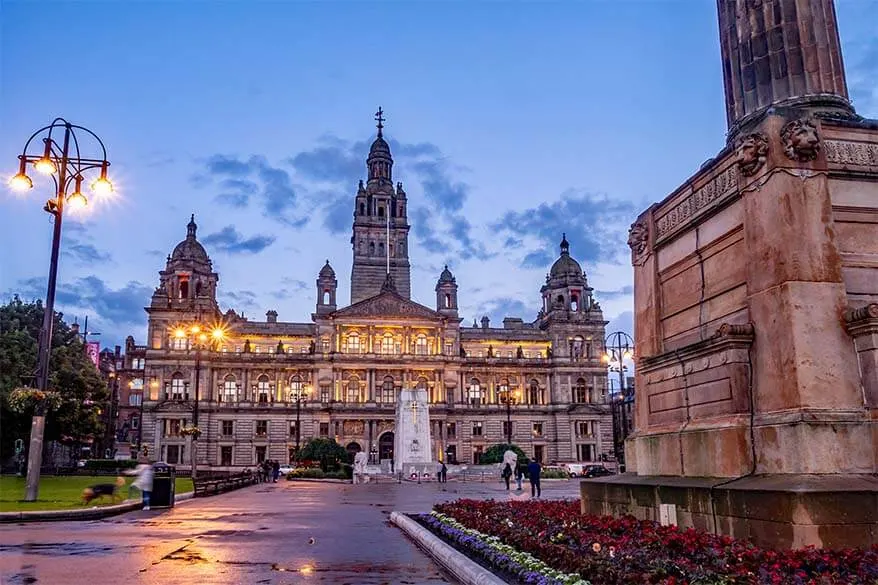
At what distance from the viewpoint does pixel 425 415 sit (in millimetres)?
50719

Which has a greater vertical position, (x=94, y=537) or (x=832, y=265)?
(x=832, y=265)

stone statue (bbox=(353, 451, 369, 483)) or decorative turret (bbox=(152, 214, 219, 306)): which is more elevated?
decorative turret (bbox=(152, 214, 219, 306))

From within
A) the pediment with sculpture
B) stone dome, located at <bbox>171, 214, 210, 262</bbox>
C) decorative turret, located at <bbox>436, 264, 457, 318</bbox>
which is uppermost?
stone dome, located at <bbox>171, 214, 210, 262</bbox>

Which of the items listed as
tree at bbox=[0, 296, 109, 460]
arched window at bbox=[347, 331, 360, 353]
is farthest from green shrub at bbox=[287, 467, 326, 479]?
arched window at bbox=[347, 331, 360, 353]

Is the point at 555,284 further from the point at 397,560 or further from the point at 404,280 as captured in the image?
the point at 397,560

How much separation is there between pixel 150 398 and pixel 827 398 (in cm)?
8608

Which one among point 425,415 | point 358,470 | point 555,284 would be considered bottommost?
point 358,470

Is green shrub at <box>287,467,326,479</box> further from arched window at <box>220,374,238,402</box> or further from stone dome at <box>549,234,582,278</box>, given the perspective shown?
stone dome at <box>549,234,582,278</box>

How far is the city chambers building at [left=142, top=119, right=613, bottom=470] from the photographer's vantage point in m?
85.1

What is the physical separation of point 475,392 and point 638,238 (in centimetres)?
8253

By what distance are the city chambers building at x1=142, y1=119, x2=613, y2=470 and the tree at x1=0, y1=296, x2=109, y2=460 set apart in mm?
26951

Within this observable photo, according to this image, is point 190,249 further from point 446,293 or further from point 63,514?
point 63,514

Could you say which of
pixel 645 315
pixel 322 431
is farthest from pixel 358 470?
pixel 645 315

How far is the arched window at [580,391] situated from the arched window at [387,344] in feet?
78.9
